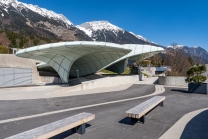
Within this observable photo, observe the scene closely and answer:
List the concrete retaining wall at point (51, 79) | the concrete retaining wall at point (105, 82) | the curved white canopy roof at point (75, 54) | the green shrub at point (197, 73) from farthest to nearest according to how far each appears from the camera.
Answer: the concrete retaining wall at point (51, 79) < the concrete retaining wall at point (105, 82) < the curved white canopy roof at point (75, 54) < the green shrub at point (197, 73)

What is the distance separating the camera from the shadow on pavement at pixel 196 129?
14.4ft

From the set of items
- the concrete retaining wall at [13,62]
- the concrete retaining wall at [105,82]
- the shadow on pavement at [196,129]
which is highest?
the concrete retaining wall at [13,62]

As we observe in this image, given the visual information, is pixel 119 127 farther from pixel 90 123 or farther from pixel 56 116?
pixel 56 116

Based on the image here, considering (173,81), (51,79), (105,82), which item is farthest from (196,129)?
(51,79)

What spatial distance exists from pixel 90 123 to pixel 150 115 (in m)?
2.49

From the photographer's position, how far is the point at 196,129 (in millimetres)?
4883

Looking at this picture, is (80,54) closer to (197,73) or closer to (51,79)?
(51,79)

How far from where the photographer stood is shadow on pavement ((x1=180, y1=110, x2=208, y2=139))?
4.37 m

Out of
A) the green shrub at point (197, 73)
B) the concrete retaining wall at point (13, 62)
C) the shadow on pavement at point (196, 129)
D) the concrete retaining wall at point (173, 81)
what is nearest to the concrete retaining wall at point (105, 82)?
the concrete retaining wall at point (173, 81)

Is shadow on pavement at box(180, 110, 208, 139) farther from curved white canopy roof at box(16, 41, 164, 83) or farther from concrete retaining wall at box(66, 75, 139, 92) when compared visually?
concrete retaining wall at box(66, 75, 139, 92)

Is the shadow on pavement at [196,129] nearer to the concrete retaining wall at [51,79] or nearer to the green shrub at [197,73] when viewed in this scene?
the green shrub at [197,73]

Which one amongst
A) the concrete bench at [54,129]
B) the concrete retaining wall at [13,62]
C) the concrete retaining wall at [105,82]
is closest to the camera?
the concrete bench at [54,129]

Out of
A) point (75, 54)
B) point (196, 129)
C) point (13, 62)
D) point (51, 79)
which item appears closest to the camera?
point (196, 129)

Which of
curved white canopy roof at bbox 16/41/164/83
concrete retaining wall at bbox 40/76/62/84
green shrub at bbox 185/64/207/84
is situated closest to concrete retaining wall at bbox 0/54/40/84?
concrete retaining wall at bbox 40/76/62/84
